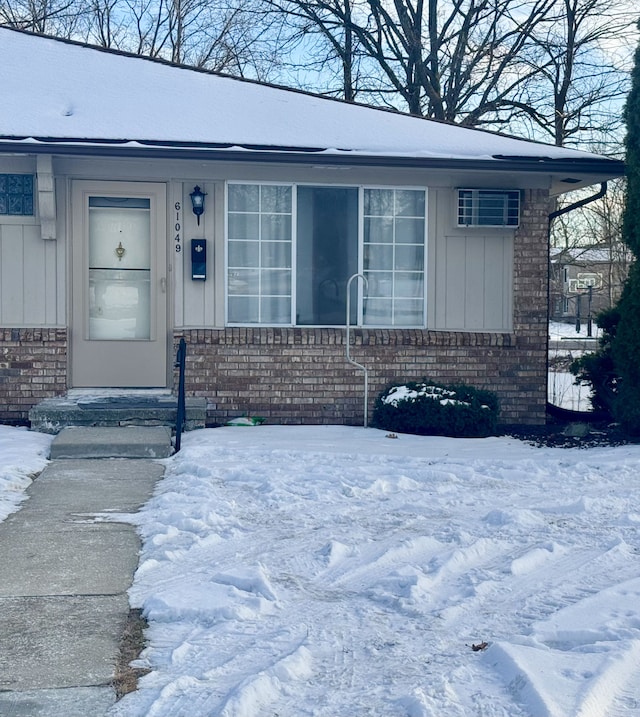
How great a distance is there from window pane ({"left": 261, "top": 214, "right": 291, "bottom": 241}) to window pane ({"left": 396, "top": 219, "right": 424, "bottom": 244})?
3.93ft

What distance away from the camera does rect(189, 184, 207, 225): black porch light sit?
9.97 m

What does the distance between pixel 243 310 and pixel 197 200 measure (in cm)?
125

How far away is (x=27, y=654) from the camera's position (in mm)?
3789

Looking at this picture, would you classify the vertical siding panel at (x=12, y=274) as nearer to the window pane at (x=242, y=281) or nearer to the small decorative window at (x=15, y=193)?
the small decorative window at (x=15, y=193)

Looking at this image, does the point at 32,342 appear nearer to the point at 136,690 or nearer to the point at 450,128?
the point at 450,128

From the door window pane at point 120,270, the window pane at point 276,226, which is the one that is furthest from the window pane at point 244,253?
the door window pane at point 120,270

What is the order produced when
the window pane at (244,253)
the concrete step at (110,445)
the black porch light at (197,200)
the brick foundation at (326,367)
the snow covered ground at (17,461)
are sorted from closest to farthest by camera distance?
the snow covered ground at (17,461) → the concrete step at (110,445) → the black porch light at (197,200) → the brick foundation at (326,367) → the window pane at (244,253)

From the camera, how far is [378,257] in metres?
10.5

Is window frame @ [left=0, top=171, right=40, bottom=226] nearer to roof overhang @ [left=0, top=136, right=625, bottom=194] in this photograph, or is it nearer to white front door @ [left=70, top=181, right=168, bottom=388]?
white front door @ [left=70, top=181, right=168, bottom=388]

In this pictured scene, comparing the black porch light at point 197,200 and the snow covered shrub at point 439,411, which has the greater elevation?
the black porch light at point 197,200

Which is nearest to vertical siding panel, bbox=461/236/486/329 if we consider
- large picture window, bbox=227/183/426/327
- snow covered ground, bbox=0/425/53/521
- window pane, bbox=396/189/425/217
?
large picture window, bbox=227/183/426/327

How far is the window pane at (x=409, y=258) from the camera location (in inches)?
413

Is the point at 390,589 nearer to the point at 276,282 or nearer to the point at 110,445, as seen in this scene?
the point at 110,445

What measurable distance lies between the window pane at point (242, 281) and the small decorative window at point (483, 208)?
2.32 meters
